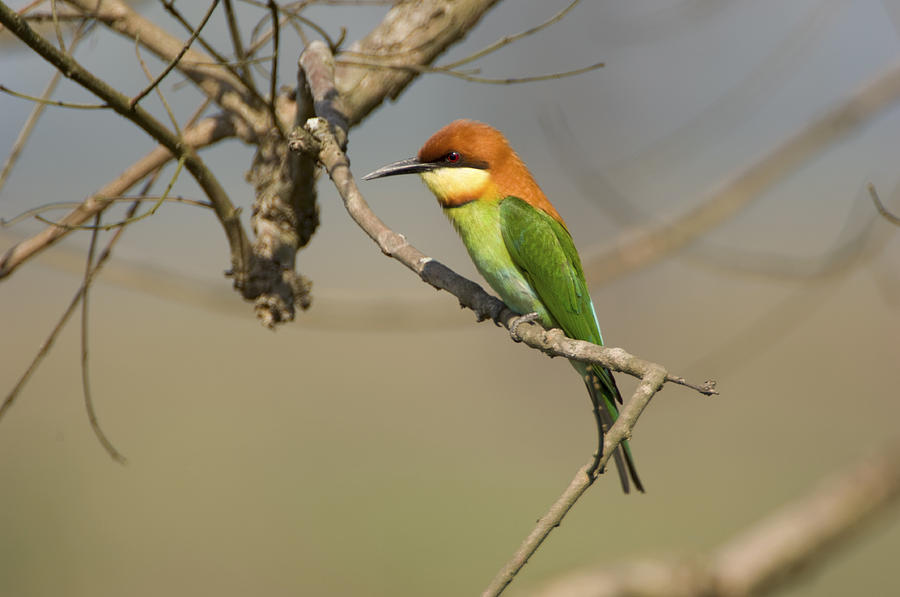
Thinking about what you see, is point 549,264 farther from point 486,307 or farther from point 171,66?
point 171,66

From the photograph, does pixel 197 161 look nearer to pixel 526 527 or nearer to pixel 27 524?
pixel 526 527

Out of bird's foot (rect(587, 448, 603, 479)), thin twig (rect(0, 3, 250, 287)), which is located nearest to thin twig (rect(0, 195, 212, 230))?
thin twig (rect(0, 3, 250, 287))

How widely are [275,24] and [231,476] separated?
24.0ft

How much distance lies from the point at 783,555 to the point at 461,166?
1.26 meters

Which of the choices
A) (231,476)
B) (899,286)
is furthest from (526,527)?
(899,286)

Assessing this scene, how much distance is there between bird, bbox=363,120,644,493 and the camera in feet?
7.13

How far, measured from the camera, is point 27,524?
7141 mm

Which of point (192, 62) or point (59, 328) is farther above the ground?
point (192, 62)

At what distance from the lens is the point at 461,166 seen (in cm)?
227

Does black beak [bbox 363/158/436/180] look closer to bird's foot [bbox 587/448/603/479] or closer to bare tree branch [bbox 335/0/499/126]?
bare tree branch [bbox 335/0/499/126]

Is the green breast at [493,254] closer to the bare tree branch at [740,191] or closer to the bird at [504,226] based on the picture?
the bird at [504,226]

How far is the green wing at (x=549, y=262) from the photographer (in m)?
2.17

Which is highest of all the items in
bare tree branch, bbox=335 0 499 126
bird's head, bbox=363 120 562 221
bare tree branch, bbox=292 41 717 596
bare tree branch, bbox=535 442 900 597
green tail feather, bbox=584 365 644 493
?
bare tree branch, bbox=335 0 499 126

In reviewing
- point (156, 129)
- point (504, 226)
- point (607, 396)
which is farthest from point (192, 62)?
point (607, 396)
